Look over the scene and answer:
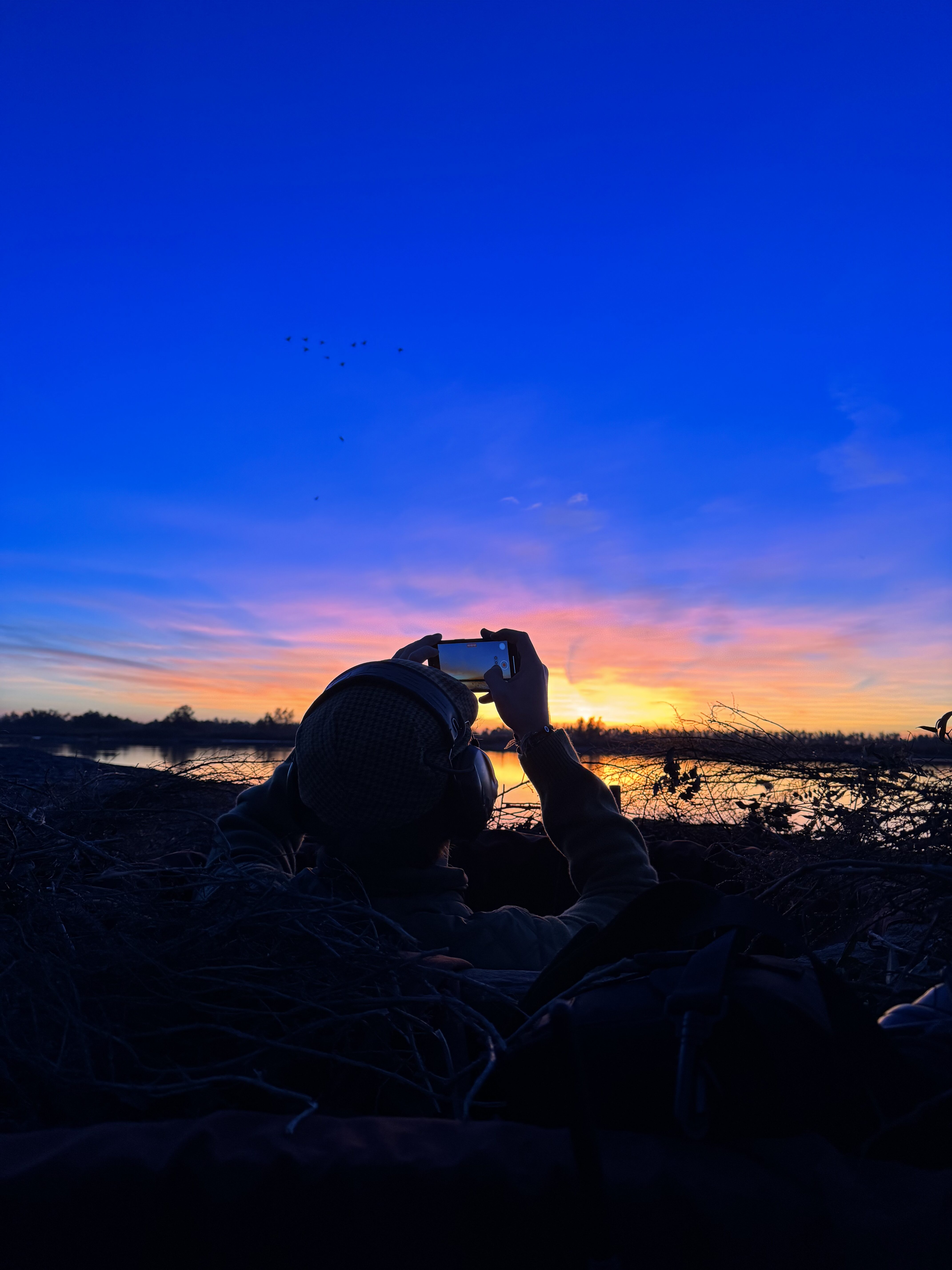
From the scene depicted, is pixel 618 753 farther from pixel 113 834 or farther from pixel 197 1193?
pixel 197 1193

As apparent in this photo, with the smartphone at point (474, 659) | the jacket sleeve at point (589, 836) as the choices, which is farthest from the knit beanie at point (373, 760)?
the smartphone at point (474, 659)

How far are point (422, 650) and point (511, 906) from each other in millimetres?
967

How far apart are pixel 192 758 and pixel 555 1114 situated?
2.43 meters

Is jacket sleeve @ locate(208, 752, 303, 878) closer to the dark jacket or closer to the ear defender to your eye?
the dark jacket

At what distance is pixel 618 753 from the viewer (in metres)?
4.27

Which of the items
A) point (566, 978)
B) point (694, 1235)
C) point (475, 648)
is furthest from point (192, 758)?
point (694, 1235)

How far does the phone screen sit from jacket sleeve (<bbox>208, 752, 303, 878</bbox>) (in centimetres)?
67

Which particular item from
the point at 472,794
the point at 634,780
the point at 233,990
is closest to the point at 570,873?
the point at 472,794

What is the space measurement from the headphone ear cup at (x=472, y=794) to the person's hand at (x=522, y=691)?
499 millimetres

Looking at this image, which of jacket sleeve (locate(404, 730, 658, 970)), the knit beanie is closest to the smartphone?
jacket sleeve (locate(404, 730, 658, 970))

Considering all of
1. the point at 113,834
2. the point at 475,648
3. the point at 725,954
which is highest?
the point at 475,648

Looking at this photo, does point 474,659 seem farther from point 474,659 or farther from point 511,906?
point 511,906

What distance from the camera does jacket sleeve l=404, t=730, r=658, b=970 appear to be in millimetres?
1646

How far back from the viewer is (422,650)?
100.0 inches
